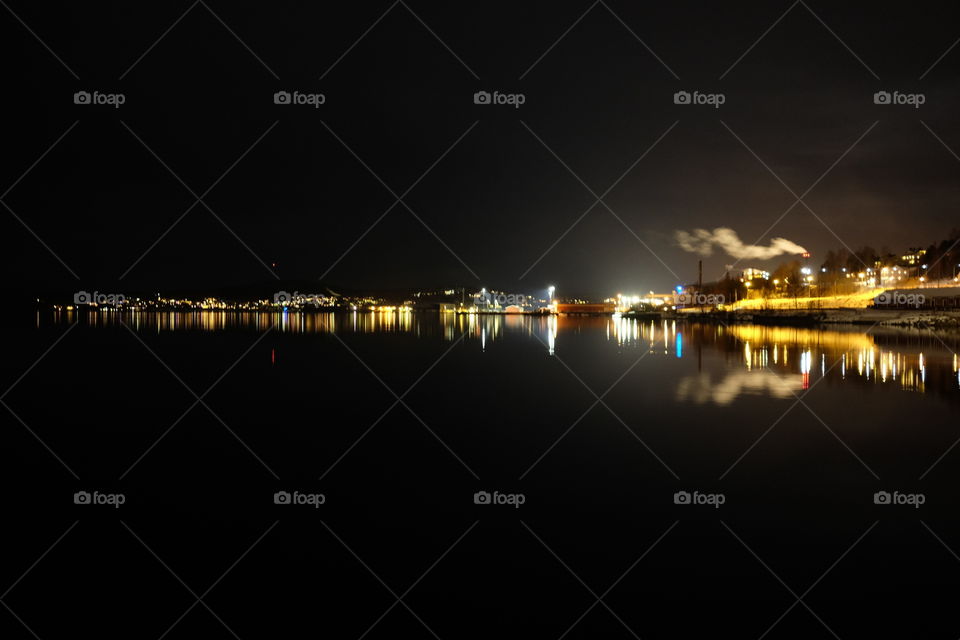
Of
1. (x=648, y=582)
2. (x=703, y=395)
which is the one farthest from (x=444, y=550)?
(x=703, y=395)

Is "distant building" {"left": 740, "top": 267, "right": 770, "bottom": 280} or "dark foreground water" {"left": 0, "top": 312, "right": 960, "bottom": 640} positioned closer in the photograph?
"dark foreground water" {"left": 0, "top": 312, "right": 960, "bottom": 640}

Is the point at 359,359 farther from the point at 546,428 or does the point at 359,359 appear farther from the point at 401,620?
the point at 401,620

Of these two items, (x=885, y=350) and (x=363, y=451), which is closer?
(x=363, y=451)

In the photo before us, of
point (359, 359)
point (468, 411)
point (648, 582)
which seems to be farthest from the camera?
point (359, 359)

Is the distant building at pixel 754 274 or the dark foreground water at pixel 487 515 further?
the distant building at pixel 754 274

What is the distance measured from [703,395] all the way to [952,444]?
17.0ft

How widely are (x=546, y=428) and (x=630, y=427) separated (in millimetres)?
1385

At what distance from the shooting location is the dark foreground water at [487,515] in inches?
210

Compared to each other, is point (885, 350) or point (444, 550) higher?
point (885, 350)

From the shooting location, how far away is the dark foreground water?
5.34 m

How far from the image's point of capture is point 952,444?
383 inches

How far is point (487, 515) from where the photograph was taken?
721 cm

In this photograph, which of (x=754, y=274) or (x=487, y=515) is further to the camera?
(x=754, y=274)

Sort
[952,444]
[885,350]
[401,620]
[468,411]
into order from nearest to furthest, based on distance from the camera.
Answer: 1. [401,620]
2. [952,444]
3. [468,411]
4. [885,350]
